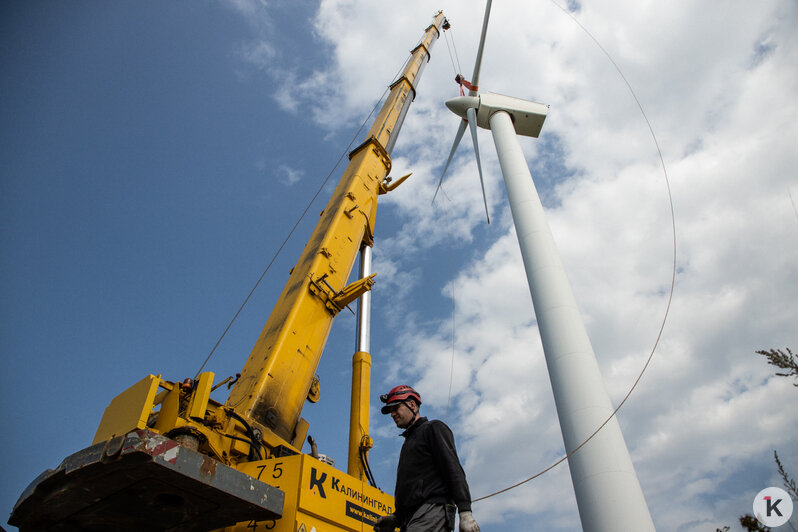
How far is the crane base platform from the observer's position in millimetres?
4145

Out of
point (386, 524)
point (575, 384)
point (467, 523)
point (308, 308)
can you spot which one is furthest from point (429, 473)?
point (308, 308)

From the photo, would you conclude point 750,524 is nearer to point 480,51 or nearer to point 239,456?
point 239,456

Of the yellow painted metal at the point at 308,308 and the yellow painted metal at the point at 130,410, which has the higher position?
the yellow painted metal at the point at 308,308

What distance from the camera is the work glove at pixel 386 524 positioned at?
404 cm

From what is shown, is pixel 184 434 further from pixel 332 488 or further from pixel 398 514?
pixel 398 514

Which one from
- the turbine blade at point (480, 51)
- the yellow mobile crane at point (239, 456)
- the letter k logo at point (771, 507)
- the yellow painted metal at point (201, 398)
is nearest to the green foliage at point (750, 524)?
the letter k logo at point (771, 507)

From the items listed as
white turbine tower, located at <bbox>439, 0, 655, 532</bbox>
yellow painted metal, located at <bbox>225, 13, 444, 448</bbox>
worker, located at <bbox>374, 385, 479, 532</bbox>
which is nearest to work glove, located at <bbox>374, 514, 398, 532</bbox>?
worker, located at <bbox>374, 385, 479, 532</bbox>

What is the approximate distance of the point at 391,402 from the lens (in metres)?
4.26

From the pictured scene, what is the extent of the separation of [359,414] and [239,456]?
3.32 meters

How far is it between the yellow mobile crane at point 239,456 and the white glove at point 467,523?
90.6 inches

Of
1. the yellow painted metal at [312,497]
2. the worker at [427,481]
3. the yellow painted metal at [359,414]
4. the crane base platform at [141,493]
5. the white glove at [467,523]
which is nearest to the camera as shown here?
the white glove at [467,523]

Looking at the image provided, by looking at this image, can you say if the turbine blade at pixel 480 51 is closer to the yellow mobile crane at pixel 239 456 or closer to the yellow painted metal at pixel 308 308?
the yellow painted metal at pixel 308 308

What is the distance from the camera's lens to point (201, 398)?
587cm

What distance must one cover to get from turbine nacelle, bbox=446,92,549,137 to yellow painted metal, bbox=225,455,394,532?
1143cm
